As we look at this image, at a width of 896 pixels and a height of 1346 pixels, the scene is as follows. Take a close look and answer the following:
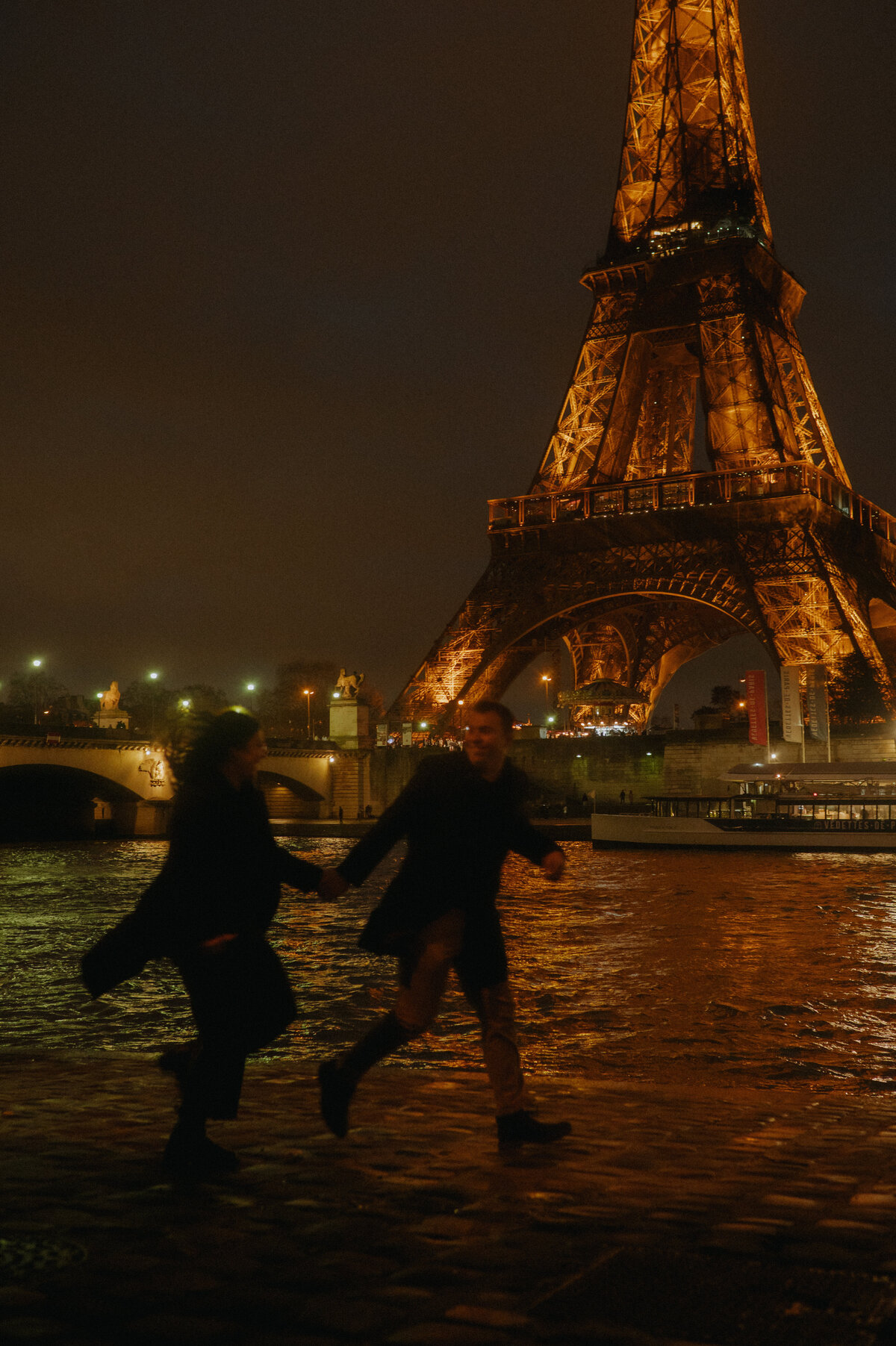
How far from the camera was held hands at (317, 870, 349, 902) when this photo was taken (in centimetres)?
483

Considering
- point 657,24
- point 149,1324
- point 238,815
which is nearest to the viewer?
point 149,1324

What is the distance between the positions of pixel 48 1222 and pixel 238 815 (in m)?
1.52

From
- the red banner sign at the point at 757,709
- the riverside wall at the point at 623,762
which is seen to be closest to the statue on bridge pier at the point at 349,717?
the riverside wall at the point at 623,762

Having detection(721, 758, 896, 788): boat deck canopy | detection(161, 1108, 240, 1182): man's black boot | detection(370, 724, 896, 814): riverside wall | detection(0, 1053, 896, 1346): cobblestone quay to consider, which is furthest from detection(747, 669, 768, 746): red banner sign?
detection(161, 1108, 240, 1182): man's black boot

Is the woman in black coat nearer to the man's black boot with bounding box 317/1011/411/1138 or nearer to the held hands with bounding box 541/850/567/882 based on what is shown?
the man's black boot with bounding box 317/1011/411/1138

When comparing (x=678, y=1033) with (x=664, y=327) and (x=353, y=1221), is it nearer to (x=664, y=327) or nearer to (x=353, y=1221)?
(x=353, y=1221)

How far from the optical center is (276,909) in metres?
4.62

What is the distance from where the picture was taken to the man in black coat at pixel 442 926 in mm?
4727

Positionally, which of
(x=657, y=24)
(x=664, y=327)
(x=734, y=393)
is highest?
(x=657, y=24)

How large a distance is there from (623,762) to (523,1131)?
52.3 meters

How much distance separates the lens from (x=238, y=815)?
455 centimetres

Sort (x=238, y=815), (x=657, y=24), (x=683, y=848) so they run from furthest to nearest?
1. (x=657, y=24)
2. (x=683, y=848)
3. (x=238, y=815)

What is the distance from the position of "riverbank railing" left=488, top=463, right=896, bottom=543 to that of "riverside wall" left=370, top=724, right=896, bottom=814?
33.9 ft

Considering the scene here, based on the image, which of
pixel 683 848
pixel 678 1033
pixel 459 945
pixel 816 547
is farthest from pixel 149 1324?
pixel 816 547
